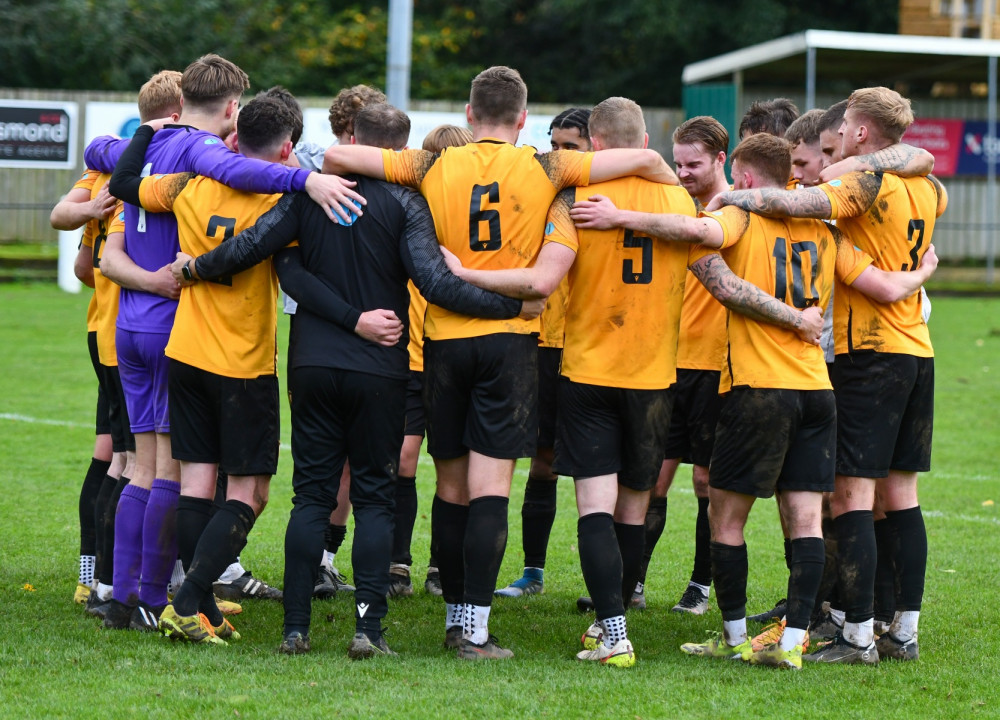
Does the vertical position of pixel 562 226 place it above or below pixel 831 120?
below

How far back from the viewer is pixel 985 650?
5.46 meters

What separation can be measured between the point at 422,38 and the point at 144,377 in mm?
28553

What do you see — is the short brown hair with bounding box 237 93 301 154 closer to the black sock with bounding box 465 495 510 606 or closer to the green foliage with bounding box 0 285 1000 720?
the black sock with bounding box 465 495 510 606

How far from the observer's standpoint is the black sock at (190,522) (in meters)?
5.27

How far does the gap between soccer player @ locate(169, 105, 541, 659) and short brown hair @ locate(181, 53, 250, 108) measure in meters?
0.77

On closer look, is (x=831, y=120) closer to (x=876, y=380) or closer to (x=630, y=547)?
(x=876, y=380)

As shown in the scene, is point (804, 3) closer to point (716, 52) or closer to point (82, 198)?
point (716, 52)

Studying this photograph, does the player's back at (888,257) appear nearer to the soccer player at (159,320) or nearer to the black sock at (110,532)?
the soccer player at (159,320)

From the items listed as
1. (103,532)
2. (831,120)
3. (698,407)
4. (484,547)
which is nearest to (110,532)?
(103,532)

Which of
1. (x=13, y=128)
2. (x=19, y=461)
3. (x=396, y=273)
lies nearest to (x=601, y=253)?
(x=396, y=273)

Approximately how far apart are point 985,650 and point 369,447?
296 centimetres

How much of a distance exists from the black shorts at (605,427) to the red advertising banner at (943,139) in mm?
23700

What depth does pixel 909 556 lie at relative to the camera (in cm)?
542

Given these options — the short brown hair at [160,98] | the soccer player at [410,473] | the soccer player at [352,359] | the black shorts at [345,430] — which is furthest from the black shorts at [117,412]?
the soccer player at [410,473]
